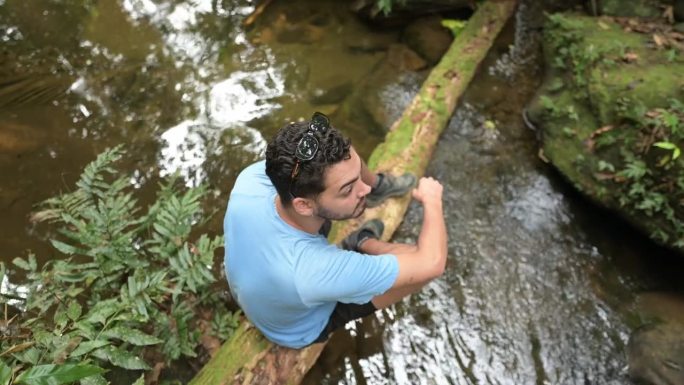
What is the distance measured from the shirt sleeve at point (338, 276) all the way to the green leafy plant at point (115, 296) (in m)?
0.99

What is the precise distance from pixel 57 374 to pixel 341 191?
4.84ft

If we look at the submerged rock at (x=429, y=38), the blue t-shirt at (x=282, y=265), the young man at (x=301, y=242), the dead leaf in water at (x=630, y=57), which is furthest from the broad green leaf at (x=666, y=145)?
the submerged rock at (x=429, y=38)

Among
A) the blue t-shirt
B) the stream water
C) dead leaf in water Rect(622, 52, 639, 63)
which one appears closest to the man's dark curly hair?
the blue t-shirt

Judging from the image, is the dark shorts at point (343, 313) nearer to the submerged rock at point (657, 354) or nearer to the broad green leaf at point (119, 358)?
the broad green leaf at point (119, 358)

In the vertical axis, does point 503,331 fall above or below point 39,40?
below

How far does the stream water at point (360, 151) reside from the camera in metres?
3.80

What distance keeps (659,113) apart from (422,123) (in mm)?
1958

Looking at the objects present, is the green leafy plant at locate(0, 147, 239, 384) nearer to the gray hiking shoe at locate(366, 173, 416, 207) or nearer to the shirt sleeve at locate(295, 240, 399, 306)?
the shirt sleeve at locate(295, 240, 399, 306)

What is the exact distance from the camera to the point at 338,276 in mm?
2404

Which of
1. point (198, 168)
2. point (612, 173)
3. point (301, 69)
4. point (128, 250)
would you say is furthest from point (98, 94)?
point (612, 173)

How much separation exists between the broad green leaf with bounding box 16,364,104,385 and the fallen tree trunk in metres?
1.03

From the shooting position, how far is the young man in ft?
7.55

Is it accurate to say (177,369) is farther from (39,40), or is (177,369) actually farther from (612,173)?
(39,40)

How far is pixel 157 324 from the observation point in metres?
3.30
